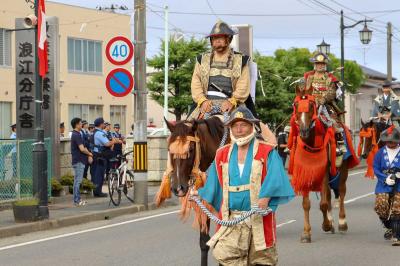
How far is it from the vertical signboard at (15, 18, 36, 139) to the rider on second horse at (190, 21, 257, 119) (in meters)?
10.1

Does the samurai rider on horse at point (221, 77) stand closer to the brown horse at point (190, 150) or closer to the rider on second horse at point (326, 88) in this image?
the brown horse at point (190, 150)

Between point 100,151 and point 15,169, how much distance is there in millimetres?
3257

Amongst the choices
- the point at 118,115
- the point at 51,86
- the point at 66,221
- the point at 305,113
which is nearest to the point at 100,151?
the point at 51,86

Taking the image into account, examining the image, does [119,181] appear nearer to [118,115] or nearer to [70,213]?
[70,213]

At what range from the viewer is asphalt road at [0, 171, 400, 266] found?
11.1 metres

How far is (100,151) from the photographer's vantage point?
68.8 feet

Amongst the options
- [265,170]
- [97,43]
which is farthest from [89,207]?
[97,43]

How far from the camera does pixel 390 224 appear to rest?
12312 millimetres

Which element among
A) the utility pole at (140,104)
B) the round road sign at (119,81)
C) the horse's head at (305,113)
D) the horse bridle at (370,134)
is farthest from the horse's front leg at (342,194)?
the round road sign at (119,81)

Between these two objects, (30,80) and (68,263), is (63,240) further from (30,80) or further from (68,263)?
(30,80)

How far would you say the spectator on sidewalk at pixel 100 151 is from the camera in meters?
20.9

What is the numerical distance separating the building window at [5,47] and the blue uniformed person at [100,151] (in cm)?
2004

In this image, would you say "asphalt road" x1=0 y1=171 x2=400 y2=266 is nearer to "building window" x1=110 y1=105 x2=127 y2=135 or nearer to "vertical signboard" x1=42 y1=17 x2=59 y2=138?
"vertical signboard" x1=42 y1=17 x2=59 y2=138

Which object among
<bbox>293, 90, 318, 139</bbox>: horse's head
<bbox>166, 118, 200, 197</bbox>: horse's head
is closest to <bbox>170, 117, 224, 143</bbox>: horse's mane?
<bbox>166, 118, 200, 197</bbox>: horse's head
